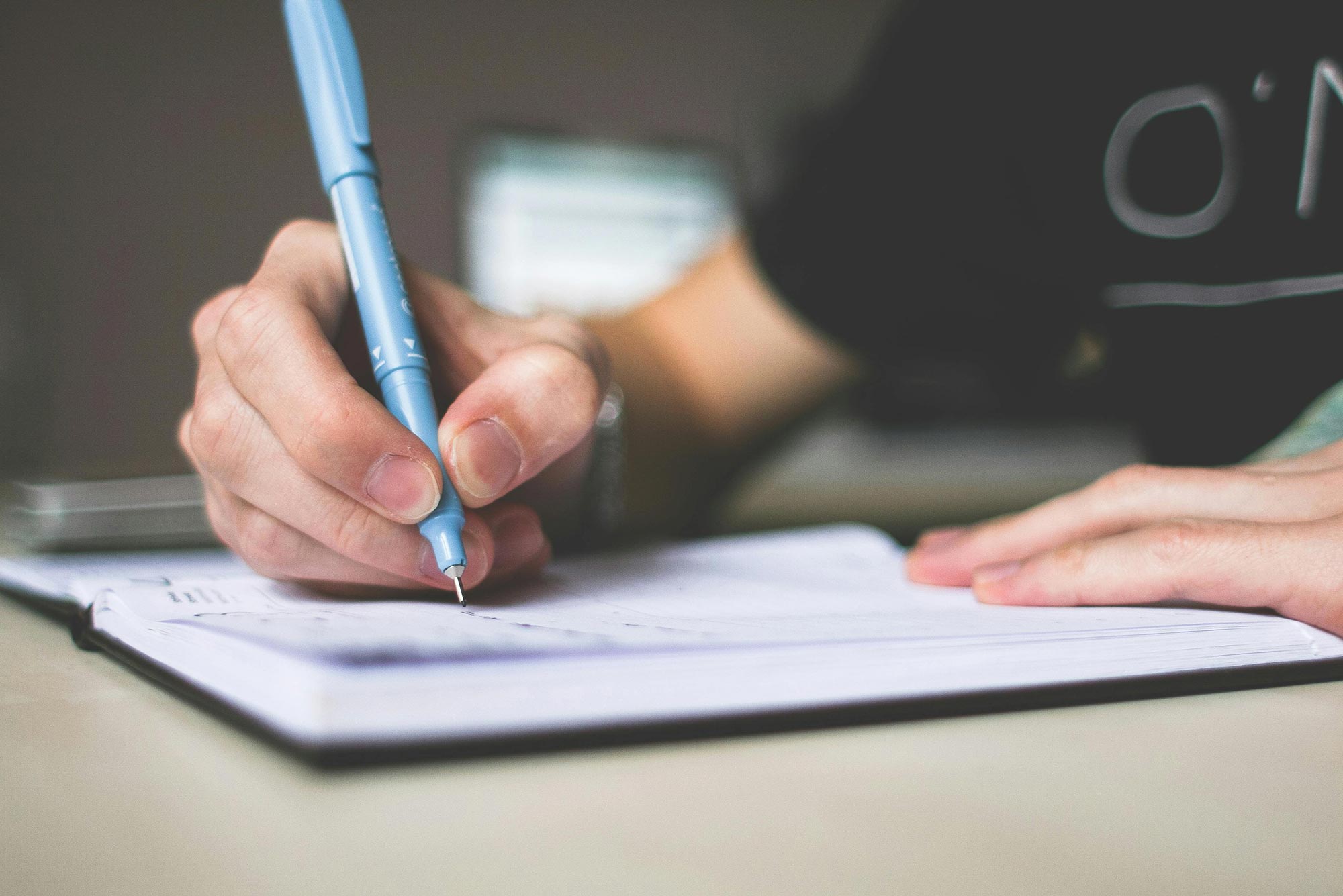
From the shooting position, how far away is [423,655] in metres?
0.20

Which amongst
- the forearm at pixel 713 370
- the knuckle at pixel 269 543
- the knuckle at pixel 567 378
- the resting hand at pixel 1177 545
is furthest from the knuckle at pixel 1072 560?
the forearm at pixel 713 370

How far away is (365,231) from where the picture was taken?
0.34m

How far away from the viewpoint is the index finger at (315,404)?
29 cm

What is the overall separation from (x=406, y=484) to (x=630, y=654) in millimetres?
114

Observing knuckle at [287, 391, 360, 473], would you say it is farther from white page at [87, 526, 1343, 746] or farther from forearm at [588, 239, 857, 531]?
forearm at [588, 239, 857, 531]

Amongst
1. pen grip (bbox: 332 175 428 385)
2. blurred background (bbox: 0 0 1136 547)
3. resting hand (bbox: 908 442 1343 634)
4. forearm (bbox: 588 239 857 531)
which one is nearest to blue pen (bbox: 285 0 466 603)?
pen grip (bbox: 332 175 428 385)

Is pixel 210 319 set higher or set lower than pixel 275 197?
lower

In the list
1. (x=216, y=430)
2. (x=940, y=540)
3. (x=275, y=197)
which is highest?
(x=275, y=197)

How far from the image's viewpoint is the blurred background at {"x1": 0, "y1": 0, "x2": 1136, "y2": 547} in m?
1.95

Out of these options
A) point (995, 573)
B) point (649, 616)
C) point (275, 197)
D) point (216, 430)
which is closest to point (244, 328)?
point (216, 430)

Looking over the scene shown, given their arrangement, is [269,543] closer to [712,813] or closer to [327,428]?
[327,428]

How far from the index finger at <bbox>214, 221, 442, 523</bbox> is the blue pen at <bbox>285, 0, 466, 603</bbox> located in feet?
0.04

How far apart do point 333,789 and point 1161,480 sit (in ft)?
1.11

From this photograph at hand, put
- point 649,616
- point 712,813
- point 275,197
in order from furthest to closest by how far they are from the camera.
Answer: point 275,197 < point 649,616 < point 712,813
